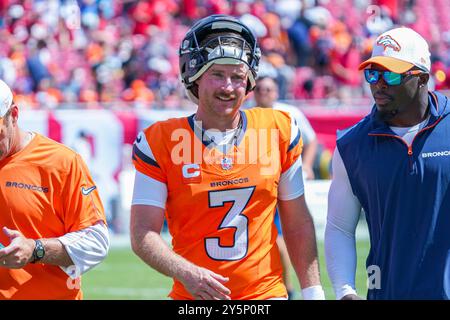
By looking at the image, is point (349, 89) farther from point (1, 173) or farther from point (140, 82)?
point (1, 173)

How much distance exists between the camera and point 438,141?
434cm

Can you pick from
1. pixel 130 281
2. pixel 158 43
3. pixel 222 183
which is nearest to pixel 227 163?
pixel 222 183

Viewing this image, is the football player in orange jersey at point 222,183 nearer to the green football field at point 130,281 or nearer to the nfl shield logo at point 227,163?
the nfl shield logo at point 227,163

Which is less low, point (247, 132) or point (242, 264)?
point (247, 132)

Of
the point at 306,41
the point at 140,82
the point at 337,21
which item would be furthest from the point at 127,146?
the point at 337,21

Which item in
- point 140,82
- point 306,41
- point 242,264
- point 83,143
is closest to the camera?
point 242,264

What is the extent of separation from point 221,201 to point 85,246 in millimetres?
640

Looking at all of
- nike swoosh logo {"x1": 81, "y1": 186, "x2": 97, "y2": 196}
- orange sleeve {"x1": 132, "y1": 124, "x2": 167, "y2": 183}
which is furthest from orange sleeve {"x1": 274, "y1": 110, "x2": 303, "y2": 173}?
nike swoosh logo {"x1": 81, "y1": 186, "x2": 97, "y2": 196}

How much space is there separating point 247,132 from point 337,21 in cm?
1719

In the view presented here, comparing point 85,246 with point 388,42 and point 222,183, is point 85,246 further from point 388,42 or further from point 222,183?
point 388,42

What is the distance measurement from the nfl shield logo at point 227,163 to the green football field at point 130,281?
535cm

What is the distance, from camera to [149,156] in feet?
15.1

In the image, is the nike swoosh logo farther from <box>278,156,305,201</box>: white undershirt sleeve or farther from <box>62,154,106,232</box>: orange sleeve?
<box>278,156,305,201</box>: white undershirt sleeve
